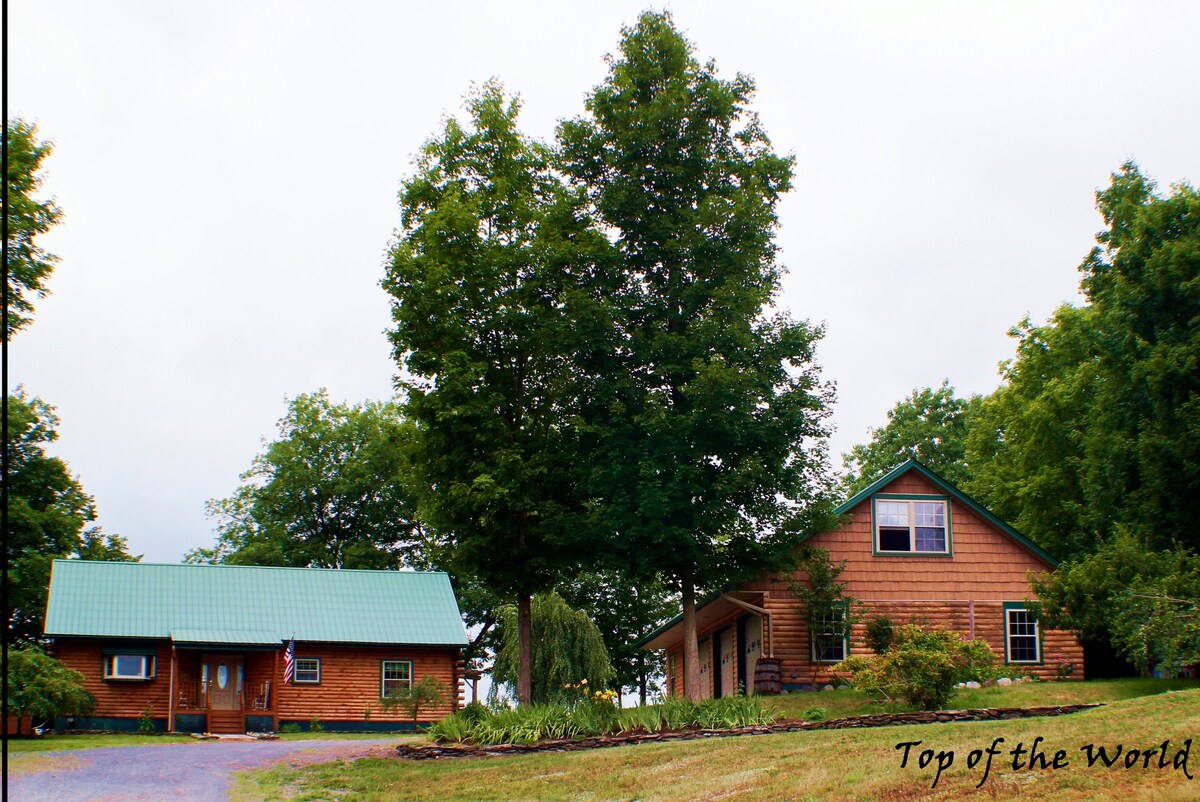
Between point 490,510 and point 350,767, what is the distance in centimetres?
784

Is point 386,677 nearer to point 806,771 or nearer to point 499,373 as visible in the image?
point 499,373

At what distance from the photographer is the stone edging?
67.4 ft

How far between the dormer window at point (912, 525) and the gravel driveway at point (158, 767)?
43.6 ft

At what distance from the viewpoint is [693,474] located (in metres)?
26.3

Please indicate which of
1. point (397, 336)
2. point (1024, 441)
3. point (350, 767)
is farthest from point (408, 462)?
point (1024, 441)

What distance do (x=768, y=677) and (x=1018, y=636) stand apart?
6.75 m

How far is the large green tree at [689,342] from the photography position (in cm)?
2650

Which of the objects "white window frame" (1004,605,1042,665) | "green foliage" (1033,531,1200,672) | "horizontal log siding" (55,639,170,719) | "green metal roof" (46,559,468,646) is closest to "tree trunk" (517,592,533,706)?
"green metal roof" (46,559,468,646)

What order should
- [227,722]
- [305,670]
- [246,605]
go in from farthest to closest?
[246,605] < [305,670] < [227,722]

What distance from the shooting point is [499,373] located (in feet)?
98.3

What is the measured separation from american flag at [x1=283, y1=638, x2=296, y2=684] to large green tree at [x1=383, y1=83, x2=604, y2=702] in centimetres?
823

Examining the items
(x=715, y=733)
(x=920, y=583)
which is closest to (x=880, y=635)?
(x=920, y=583)

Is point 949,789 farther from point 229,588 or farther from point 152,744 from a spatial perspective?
point 229,588

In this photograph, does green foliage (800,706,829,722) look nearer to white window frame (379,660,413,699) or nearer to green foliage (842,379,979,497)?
white window frame (379,660,413,699)
